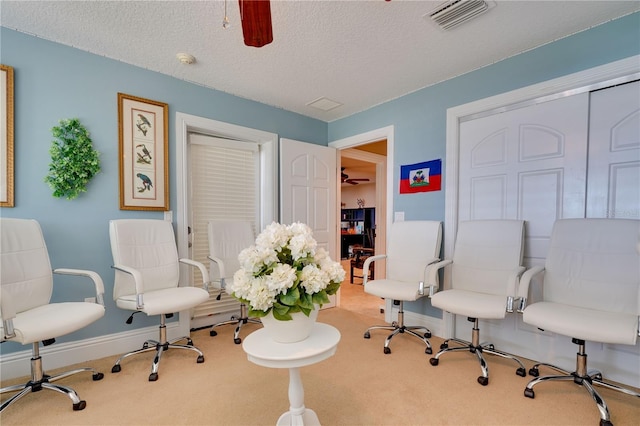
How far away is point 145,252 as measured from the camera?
2502 millimetres

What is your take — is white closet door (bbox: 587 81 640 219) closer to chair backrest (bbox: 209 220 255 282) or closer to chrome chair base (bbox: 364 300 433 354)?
chrome chair base (bbox: 364 300 433 354)

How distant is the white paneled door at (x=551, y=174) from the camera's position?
204 centimetres

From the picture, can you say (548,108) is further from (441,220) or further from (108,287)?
(108,287)

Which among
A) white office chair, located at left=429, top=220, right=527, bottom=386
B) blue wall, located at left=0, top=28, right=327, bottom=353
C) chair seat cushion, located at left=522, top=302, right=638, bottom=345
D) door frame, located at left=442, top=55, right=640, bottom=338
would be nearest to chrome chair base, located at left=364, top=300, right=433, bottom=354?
white office chair, located at left=429, top=220, right=527, bottom=386

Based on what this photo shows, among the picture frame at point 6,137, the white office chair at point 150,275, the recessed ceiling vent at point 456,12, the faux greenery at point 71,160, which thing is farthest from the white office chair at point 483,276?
the picture frame at point 6,137

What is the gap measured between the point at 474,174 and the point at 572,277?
111 centimetres

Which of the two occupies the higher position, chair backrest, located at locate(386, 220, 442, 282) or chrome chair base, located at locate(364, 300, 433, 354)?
chair backrest, located at locate(386, 220, 442, 282)

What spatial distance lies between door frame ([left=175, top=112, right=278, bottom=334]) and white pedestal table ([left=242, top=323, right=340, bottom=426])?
5.85 feet

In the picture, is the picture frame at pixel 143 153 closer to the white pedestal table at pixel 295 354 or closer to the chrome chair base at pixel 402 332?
the white pedestal table at pixel 295 354

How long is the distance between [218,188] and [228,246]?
2.25 ft

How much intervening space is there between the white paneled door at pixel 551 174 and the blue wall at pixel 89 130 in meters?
2.92

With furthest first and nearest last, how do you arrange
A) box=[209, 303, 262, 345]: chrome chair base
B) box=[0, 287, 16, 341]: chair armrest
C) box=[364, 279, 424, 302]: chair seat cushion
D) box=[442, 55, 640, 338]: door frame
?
box=[209, 303, 262, 345]: chrome chair base
box=[364, 279, 424, 302]: chair seat cushion
box=[442, 55, 640, 338]: door frame
box=[0, 287, 16, 341]: chair armrest

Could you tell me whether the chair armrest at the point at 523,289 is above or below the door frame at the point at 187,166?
below

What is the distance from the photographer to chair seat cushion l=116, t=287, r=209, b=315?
207cm
